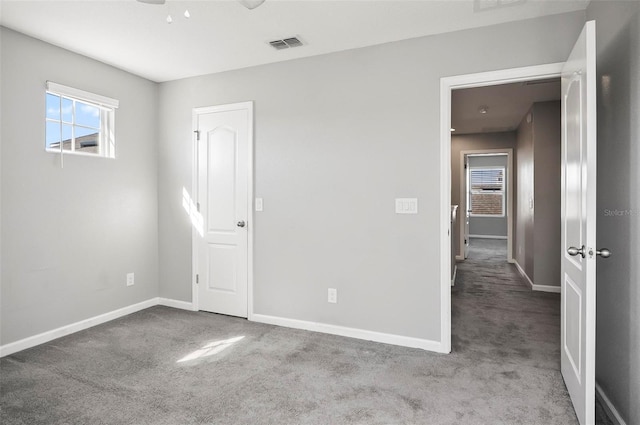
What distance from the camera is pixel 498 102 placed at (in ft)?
16.4

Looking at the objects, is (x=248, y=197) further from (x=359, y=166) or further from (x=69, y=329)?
(x=69, y=329)

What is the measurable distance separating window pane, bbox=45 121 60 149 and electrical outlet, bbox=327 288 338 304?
106 inches

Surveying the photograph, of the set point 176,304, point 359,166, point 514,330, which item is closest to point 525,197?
point 514,330

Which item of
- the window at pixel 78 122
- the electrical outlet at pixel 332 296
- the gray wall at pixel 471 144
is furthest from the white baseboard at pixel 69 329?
the gray wall at pixel 471 144

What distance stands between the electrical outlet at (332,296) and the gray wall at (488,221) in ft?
28.6

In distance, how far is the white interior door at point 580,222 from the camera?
179 cm

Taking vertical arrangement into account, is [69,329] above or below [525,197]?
below

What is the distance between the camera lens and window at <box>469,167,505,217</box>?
10.7 meters

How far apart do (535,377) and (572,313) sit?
24.0 inches

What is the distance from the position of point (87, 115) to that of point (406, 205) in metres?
3.06

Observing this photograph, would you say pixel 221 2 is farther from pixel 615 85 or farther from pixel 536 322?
pixel 536 322

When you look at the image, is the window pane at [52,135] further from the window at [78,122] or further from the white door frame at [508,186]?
the white door frame at [508,186]

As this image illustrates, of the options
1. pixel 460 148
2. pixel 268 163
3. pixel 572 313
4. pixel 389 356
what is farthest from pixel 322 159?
pixel 460 148

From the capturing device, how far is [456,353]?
288 cm
